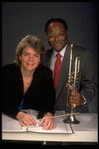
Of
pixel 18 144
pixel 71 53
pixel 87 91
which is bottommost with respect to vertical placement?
pixel 18 144

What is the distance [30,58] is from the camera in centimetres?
146

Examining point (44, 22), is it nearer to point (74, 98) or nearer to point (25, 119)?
point (74, 98)

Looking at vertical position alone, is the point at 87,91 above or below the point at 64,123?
above

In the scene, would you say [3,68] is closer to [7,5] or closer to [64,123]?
[7,5]

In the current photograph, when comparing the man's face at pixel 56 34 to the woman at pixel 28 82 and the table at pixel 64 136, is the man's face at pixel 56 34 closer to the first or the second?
the woman at pixel 28 82

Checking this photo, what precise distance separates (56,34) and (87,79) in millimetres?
506

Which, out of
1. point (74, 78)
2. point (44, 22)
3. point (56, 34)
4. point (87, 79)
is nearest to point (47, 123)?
point (74, 78)

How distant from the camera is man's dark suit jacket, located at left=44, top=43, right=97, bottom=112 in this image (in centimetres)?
142

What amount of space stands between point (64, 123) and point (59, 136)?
0.15 metres

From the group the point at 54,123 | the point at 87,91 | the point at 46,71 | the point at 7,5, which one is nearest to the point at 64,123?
the point at 54,123

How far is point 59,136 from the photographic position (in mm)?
1171

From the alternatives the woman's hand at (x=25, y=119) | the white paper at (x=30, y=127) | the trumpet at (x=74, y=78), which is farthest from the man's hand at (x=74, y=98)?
the woman's hand at (x=25, y=119)

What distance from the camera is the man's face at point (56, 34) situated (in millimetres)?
1446

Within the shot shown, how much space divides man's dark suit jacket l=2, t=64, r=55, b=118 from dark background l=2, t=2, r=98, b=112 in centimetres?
14
